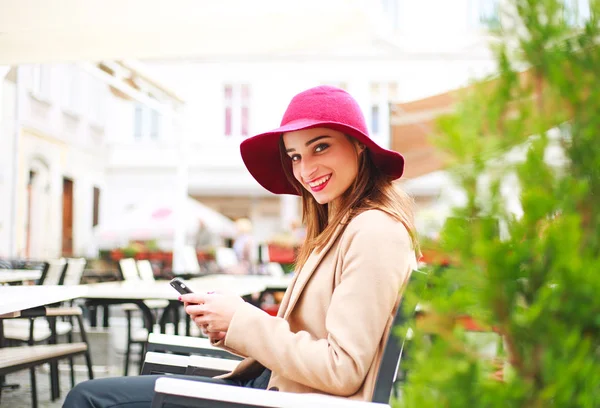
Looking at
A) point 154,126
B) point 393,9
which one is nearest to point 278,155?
point 393,9

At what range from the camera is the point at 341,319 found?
1678 millimetres

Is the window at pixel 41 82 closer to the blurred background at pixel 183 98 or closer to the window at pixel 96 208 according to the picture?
the blurred background at pixel 183 98

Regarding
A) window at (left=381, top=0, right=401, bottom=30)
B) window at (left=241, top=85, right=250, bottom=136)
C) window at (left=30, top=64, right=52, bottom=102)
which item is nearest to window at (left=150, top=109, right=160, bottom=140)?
window at (left=241, top=85, right=250, bottom=136)

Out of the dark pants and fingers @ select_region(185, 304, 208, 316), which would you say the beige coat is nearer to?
fingers @ select_region(185, 304, 208, 316)

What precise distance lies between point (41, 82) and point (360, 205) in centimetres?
1830

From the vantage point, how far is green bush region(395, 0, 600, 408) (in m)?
0.73

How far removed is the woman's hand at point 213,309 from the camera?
1.87 meters

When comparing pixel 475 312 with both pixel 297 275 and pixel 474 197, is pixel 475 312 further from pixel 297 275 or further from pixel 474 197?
pixel 297 275

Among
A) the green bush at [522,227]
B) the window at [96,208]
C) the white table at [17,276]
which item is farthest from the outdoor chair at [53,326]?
the window at [96,208]

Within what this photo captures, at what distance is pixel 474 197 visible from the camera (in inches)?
29.8

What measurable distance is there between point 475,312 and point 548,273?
82mm

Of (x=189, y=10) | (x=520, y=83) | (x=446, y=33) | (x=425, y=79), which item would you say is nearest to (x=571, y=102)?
(x=520, y=83)

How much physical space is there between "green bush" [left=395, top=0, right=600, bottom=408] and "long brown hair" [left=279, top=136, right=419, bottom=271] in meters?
1.05

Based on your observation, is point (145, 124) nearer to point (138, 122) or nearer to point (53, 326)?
point (138, 122)
